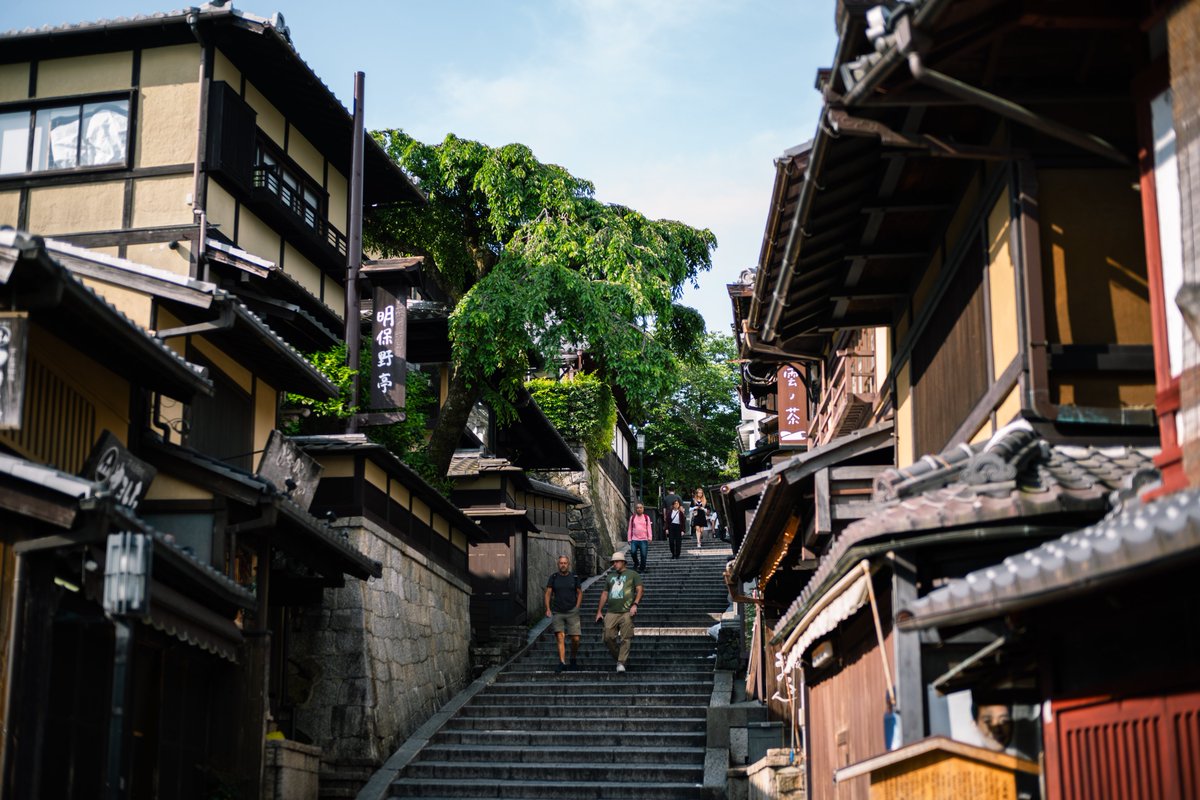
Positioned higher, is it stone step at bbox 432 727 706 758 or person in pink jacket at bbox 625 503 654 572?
person in pink jacket at bbox 625 503 654 572

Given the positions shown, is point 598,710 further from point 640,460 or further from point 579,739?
point 640,460

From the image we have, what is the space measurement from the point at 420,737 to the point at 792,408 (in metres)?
9.38

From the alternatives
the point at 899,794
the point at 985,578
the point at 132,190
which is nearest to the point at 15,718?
the point at 899,794

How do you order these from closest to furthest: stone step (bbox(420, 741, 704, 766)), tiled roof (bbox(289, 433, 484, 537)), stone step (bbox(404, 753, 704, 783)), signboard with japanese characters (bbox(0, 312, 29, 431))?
signboard with japanese characters (bbox(0, 312, 29, 431))
stone step (bbox(404, 753, 704, 783))
stone step (bbox(420, 741, 704, 766))
tiled roof (bbox(289, 433, 484, 537))

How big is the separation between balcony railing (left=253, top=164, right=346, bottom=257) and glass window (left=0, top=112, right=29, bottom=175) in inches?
128

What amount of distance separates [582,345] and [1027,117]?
21648mm

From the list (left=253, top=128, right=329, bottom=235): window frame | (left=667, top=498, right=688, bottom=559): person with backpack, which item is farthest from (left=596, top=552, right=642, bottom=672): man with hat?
(left=667, top=498, right=688, bottom=559): person with backpack

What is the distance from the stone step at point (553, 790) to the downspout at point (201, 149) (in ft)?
25.5

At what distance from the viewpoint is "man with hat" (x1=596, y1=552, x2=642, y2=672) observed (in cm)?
2412

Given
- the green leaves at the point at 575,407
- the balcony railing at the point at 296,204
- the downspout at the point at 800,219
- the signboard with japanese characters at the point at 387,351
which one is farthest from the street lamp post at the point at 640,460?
the downspout at the point at 800,219

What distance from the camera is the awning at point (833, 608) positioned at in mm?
8992

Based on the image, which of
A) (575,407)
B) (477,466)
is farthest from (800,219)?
(575,407)

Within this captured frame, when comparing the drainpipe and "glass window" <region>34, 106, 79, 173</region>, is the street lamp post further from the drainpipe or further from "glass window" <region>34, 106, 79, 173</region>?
the drainpipe

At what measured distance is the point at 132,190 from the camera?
19.5 m
